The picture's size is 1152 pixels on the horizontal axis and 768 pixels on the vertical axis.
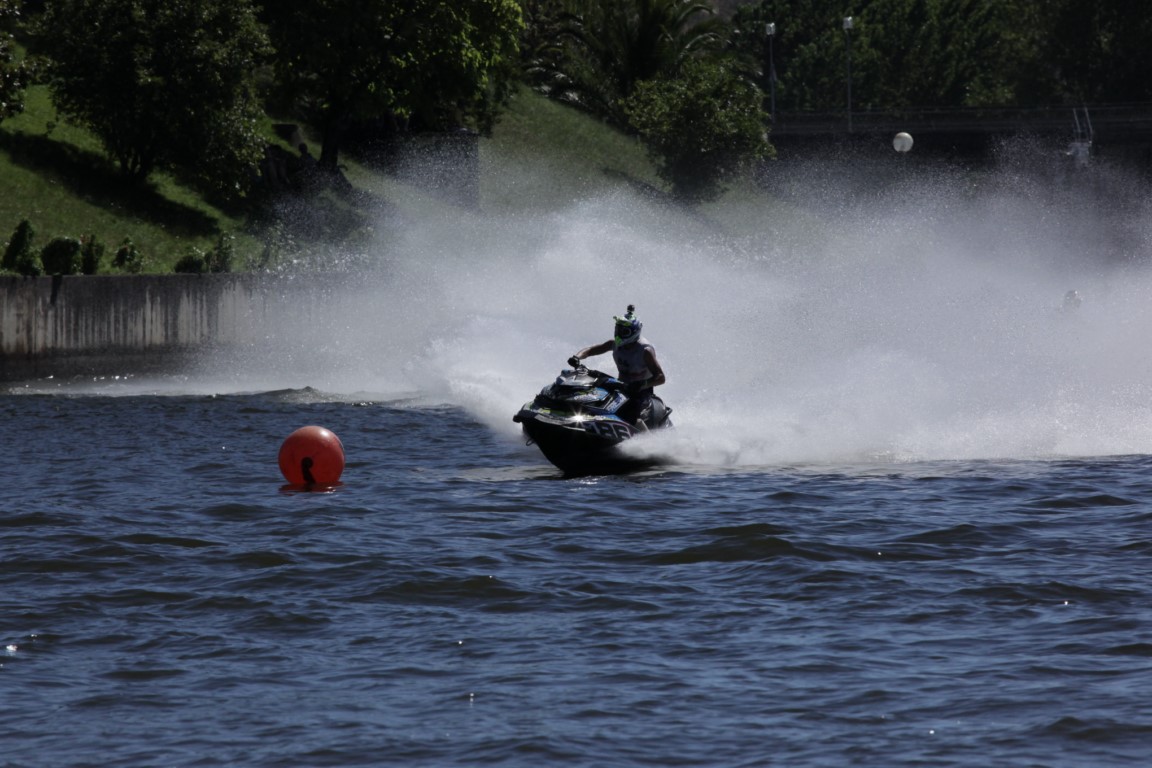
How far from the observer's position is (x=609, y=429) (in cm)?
1902

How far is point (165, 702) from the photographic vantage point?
10.2 metres

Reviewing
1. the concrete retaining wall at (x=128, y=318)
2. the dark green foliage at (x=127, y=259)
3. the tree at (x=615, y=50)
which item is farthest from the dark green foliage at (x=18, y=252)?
the tree at (x=615, y=50)

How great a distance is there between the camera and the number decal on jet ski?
1888cm

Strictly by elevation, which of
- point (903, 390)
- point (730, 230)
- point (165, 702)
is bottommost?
point (165, 702)

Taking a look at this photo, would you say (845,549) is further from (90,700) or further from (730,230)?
(730,230)

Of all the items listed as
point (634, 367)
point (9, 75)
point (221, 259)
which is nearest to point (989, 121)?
point (221, 259)

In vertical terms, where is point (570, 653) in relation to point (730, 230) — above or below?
below

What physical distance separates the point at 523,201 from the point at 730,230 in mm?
11524

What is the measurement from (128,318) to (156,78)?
10220mm

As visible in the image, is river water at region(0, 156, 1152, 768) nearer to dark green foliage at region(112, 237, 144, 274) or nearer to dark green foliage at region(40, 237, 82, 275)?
dark green foliage at region(40, 237, 82, 275)

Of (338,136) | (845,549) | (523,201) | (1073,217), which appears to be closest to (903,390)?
(845,549)

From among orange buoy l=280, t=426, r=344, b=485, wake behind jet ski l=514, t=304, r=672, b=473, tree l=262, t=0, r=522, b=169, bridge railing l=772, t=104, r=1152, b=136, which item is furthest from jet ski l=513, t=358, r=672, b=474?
bridge railing l=772, t=104, r=1152, b=136

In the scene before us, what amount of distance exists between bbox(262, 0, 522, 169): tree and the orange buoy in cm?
3295

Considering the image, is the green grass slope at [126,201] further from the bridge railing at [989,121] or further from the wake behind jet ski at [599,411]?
the bridge railing at [989,121]
